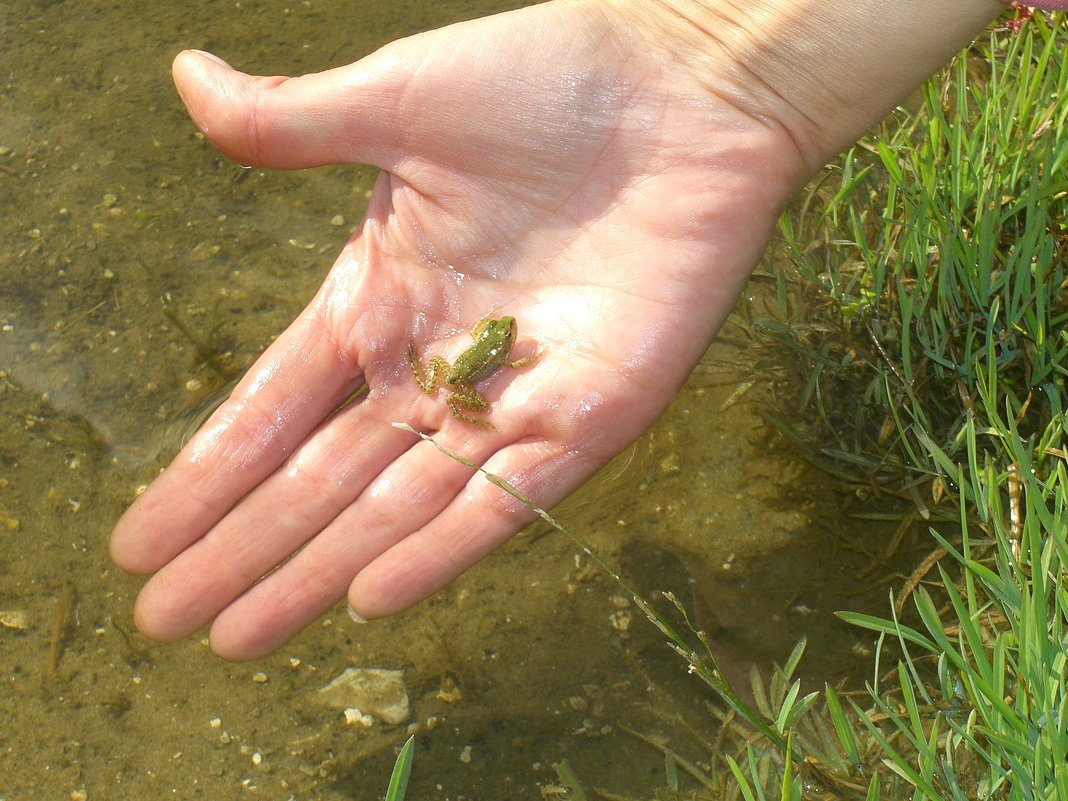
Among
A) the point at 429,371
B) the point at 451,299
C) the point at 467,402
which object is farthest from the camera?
the point at 451,299

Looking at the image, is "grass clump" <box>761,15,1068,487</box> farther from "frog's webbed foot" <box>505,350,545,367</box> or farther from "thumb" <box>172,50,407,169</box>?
"thumb" <box>172,50,407,169</box>

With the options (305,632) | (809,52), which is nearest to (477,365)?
(305,632)

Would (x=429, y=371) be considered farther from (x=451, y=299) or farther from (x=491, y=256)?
(x=491, y=256)

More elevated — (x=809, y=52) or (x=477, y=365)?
(x=809, y=52)

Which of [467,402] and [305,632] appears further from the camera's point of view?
[305,632]

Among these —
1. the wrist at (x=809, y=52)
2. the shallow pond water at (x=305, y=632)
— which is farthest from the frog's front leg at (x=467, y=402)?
the wrist at (x=809, y=52)

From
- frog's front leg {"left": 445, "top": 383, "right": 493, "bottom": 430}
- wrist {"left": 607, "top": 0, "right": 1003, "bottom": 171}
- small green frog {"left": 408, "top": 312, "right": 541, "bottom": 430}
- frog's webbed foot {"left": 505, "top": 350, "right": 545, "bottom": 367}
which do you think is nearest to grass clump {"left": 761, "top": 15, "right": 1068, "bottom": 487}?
wrist {"left": 607, "top": 0, "right": 1003, "bottom": 171}

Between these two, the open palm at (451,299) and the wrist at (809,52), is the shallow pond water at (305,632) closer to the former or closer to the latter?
the open palm at (451,299)
